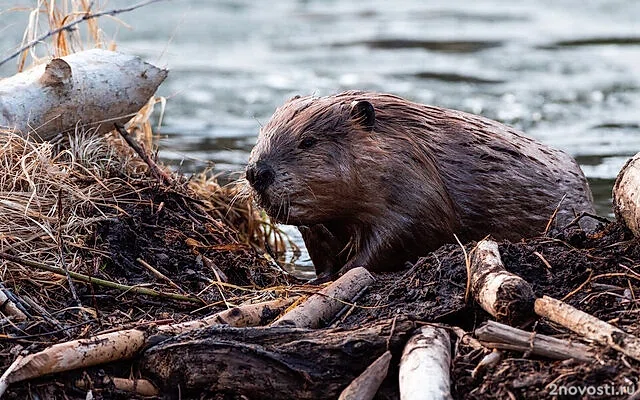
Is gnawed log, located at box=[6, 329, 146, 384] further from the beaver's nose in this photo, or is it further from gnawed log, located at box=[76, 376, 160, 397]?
the beaver's nose

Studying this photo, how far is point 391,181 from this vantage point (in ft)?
14.3

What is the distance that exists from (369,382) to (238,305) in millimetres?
898

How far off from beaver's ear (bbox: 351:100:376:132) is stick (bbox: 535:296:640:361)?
5.09 feet

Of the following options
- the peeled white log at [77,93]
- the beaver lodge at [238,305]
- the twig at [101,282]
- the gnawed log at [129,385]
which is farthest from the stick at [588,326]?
the peeled white log at [77,93]

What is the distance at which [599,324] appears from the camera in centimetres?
291

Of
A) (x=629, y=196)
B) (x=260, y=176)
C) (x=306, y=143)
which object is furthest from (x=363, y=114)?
(x=629, y=196)

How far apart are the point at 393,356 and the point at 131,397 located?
2.50ft

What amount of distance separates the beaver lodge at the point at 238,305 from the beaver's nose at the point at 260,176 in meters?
0.38

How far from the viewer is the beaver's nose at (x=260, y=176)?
4266 mm

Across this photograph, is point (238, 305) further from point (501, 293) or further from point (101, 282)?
point (501, 293)

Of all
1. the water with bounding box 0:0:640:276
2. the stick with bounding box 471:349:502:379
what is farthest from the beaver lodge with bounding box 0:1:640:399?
the water with bounding box 0:0:640:276

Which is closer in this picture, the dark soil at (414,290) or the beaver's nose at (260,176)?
the dark soil at (414,290)

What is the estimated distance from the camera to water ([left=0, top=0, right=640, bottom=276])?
9.03 metres

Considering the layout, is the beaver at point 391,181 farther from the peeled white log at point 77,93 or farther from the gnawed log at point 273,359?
the gnawed log at point 273,359
